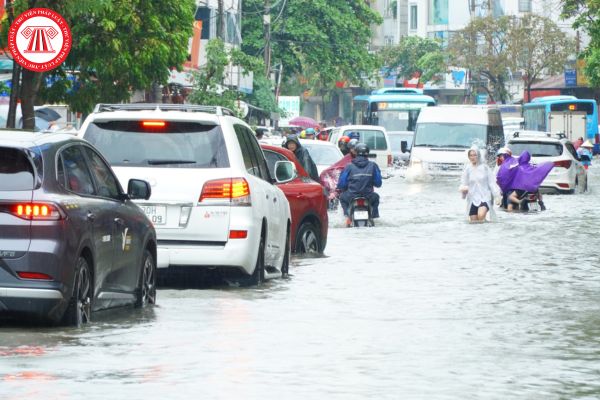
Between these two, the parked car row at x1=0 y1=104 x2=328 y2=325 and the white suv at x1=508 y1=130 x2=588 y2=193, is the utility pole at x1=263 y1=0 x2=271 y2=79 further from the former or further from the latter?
the parked car row at x1=0 y1=104 x2=328 y2=325

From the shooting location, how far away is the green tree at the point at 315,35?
8575cm

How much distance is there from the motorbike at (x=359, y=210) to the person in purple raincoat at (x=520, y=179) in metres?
7.12

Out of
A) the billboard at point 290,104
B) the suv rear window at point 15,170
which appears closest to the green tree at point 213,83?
the suv rear window at point 15,170

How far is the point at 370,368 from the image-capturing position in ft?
34.3

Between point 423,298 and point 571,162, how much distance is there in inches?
1133

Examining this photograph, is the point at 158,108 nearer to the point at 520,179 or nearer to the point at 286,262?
the point at 286,262

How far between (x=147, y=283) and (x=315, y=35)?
72.4 m

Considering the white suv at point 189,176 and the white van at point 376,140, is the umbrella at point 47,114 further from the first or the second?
the white suv at point 189,176

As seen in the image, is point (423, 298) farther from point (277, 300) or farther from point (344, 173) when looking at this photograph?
point (344, 173)

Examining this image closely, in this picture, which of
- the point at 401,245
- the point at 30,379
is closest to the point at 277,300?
the point at 30,379

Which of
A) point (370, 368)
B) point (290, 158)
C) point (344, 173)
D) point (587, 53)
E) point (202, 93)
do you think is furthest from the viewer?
point (587, 53)

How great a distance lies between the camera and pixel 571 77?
4437 inches

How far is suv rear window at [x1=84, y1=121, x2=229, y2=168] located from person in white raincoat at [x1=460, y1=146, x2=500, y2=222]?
1544 centimetres

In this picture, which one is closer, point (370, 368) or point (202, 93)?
point (370, 368)
